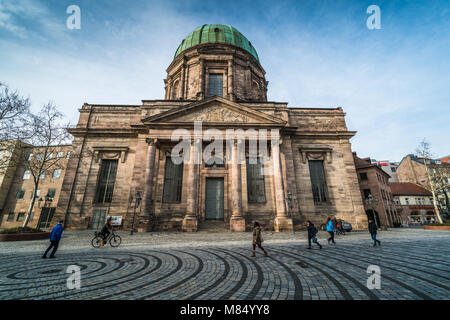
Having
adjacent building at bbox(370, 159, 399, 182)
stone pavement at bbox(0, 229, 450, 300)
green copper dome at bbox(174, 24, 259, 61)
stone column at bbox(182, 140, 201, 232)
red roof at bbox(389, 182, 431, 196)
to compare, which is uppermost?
green copper dome at bbox(174, 24, 259, 61)

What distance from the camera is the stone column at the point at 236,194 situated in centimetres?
1599

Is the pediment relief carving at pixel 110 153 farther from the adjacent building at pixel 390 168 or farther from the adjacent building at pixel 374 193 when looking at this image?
the adjacent building at pixel 390 168

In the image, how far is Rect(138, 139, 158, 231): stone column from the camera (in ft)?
53.8

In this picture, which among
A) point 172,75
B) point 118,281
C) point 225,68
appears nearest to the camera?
point 118,281

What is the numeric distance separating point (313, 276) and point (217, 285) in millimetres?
2367

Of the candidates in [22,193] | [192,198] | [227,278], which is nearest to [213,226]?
[192,198]

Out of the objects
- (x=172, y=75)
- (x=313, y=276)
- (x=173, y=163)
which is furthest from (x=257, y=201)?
(x=172, y=75)

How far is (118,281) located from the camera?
14.1ft

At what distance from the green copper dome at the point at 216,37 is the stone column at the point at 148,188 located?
1907cm

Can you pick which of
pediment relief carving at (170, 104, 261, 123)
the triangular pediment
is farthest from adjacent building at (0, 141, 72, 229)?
pediment relief carving at (170, 104, 261, 123)

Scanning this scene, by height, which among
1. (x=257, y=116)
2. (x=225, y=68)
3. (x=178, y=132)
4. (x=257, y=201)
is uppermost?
(x=225, y=68)

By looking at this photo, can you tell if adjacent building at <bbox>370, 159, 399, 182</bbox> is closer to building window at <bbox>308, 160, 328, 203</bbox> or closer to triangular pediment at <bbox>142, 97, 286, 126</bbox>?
building window at <bbox>308, 160, 328, 203</bbox>

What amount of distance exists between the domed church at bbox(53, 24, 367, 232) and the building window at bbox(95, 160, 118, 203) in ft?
0.35
